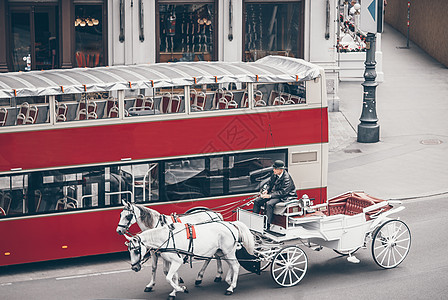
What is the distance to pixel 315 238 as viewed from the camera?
52.1ft

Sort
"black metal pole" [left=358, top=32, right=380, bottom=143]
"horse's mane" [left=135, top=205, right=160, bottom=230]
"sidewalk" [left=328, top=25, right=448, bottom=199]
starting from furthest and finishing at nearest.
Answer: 1. "black metal pole" [left=358, top=32, right=380, bottom=143]
2. "sidewalk" [left=328, top=25, right=448, bottom=199]
3. "horse's mane" [left=135, top=205, right=160, bottom=230]

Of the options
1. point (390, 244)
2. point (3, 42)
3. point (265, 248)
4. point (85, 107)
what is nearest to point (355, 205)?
point (390, 244)

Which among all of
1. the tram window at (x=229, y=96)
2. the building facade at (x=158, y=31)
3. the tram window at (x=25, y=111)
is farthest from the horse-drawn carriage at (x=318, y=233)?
the building facade at (x=158, y=31)

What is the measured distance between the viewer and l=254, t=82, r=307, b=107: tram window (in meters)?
18.0

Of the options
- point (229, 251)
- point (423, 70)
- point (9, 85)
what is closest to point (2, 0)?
point (9, 85)

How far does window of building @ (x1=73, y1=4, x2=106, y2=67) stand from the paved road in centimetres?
1130

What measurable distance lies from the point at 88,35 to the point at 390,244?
1442cm

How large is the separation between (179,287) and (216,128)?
407 cm

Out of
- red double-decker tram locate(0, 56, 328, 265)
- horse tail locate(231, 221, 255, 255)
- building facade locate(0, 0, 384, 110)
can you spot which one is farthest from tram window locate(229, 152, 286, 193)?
building facade locate(0, 0, 384, 110)

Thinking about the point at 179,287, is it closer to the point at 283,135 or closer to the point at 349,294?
the point at 349,294

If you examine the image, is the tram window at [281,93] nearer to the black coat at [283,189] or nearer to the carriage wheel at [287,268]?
the black coat at [283,189]

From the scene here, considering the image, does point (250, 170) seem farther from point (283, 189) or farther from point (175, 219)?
point (175, 219)

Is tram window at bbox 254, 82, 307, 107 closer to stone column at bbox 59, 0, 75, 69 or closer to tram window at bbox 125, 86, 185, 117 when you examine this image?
tram window at bbox 125, 86, 185, 117

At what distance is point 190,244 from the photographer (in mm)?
14578
